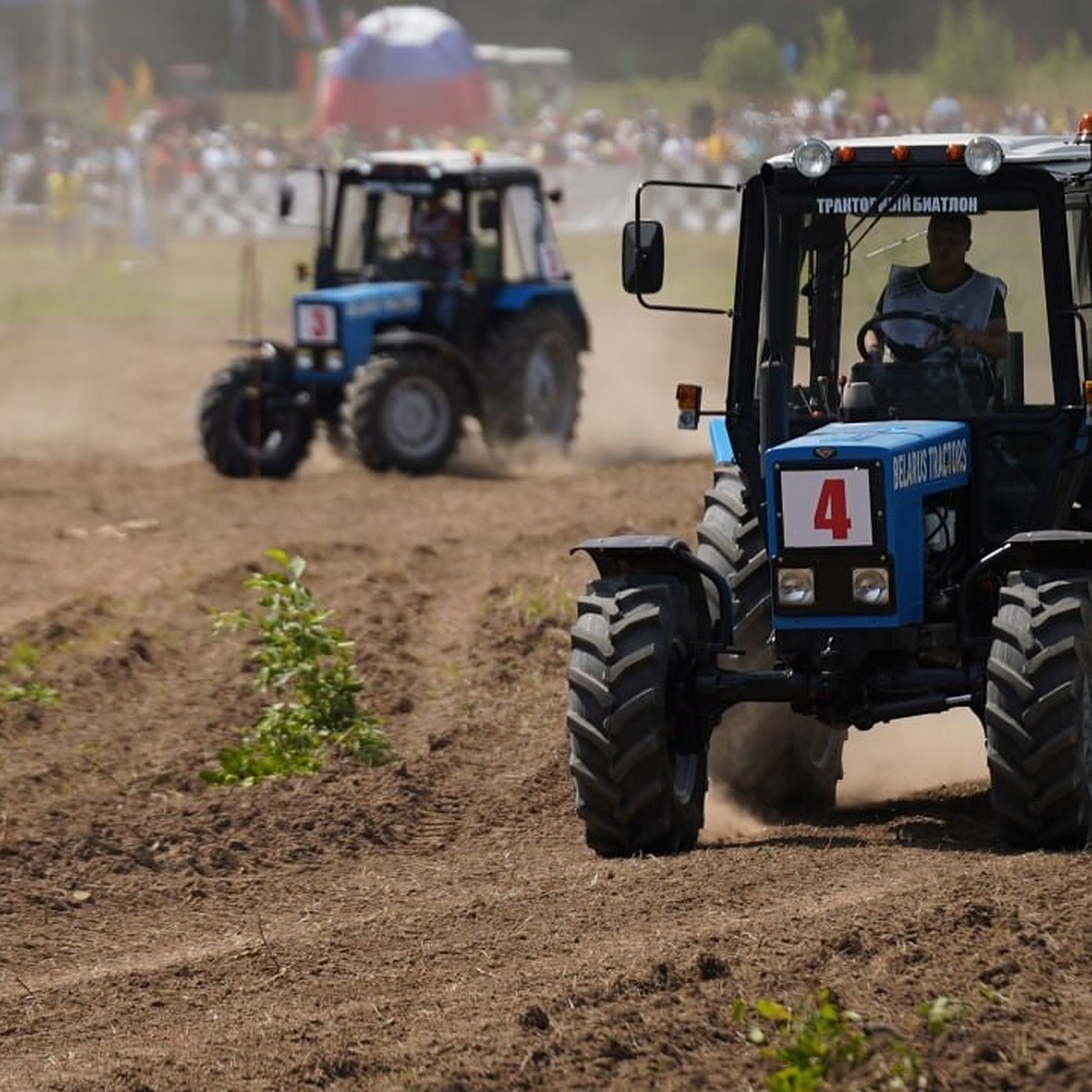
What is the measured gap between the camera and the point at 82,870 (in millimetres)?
8070

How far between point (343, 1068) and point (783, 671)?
249cm

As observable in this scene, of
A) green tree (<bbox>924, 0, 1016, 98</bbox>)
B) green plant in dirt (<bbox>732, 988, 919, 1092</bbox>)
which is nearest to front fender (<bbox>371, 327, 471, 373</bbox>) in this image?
green tree (<bbox>924, 0, 1016, 98</bbox>)

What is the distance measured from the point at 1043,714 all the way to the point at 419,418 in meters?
10.7

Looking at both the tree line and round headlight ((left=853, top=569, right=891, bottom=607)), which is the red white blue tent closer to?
the tree line

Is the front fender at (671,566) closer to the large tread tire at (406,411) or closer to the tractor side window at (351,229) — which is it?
the large tread tire at (406,411)

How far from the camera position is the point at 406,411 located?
17.3 metres

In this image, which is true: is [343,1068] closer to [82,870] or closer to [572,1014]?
[572,1014]

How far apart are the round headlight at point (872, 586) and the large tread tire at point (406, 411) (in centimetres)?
984

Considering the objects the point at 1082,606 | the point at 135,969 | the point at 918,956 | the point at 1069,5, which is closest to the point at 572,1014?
the point at 918,956

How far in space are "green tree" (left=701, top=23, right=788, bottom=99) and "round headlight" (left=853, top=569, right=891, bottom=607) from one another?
61.0 feet

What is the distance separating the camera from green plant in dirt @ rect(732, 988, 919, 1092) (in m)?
4.97

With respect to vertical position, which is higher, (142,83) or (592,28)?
(142,83)

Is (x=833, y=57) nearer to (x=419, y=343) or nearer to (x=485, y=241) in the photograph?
(x=485, y=241)

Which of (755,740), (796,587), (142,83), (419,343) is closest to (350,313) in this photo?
(419,343)
